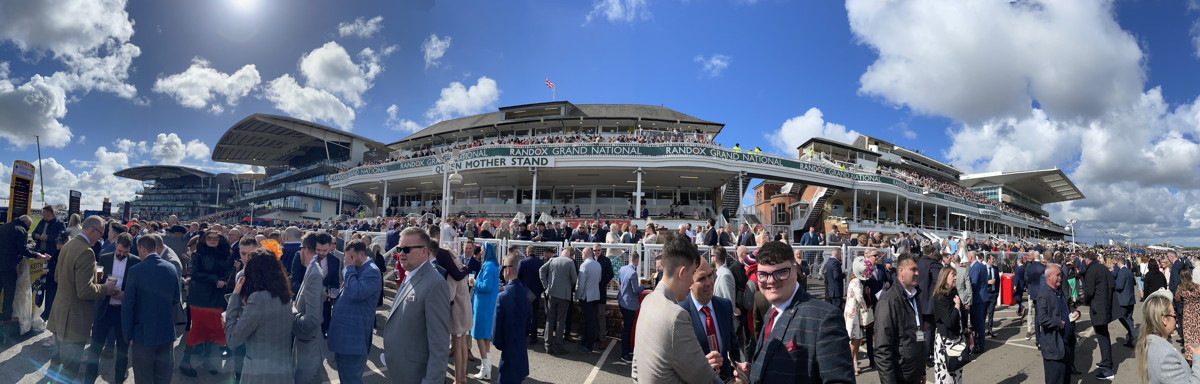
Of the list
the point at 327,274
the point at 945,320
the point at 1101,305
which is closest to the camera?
the point at 327,274

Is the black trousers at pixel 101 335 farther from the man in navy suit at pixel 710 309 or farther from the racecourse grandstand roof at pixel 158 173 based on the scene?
the racecourse grandstand roof at pixel 158 173

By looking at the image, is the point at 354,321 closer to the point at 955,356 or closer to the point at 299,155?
the point at 955,356

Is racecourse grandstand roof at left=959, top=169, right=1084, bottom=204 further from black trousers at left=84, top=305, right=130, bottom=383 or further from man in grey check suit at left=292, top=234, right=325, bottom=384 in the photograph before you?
black trousers at left=84, top=305, right=130, bottom=383

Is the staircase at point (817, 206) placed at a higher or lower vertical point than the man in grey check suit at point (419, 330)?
higher

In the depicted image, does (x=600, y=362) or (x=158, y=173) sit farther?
(x=158, y=173)

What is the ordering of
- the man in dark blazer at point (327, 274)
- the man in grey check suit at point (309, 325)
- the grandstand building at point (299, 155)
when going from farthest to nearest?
the grandstand building at point (299, 155)
the man in dark blazer at point (327, 274)
the man in grey check suit at point (309, 325)

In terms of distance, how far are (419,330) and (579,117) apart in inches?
1353

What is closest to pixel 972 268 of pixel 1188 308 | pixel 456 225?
pixel 1188 308

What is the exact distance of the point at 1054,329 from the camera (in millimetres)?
5230

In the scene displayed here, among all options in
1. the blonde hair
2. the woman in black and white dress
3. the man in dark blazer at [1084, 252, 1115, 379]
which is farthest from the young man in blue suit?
the man in dark blazer at [1084, 252, 1115, 379]

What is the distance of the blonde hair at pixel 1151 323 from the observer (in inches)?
129

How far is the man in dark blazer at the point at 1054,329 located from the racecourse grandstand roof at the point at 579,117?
3211 cm

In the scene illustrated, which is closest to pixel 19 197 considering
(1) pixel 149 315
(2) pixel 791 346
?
(1) pixel 149 315

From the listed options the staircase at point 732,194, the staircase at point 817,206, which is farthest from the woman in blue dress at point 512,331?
the staircase at point 817,206
